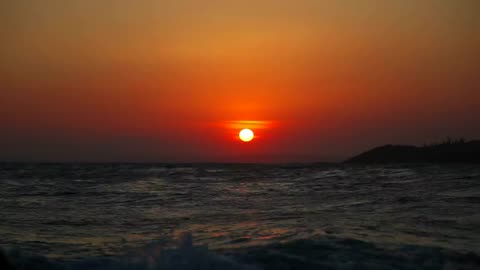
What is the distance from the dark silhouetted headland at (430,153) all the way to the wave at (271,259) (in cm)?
4592

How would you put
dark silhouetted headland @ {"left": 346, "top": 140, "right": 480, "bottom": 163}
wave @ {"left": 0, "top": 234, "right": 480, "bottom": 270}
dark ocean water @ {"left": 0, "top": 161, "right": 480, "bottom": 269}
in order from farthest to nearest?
dark silhouetted headland @ {"left": 346, "top": 140, "right": 480, "bottom": 163}, dark ocean water @ {"left": 0, "top": 161, "right": 480, "bottom": 269}, wave @ {"left": 0, "top": 234, "right": 480, "bottom": 270}

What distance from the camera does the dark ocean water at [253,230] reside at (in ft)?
31.8

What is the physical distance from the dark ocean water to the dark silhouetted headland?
3601cm

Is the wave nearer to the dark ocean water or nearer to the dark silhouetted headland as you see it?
the dark ocean water

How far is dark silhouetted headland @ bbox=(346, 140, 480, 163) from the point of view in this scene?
55841 mm

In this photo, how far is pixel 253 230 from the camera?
1288 cm

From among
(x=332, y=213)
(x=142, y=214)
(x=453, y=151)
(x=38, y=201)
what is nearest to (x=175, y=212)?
(x=142, y=214)

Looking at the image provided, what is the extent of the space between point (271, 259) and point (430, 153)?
56.1 meters

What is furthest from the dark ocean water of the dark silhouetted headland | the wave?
the dark silhouetted headland

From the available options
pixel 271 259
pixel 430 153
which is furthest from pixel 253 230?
pixel 430 153

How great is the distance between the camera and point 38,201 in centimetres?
2122

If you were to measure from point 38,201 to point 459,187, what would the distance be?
1605cm

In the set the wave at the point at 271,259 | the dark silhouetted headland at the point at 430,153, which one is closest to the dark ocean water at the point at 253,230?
the wave at the point at 271,259

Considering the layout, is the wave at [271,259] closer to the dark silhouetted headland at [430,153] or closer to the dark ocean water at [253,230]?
the dark ocean water at [253,230]
